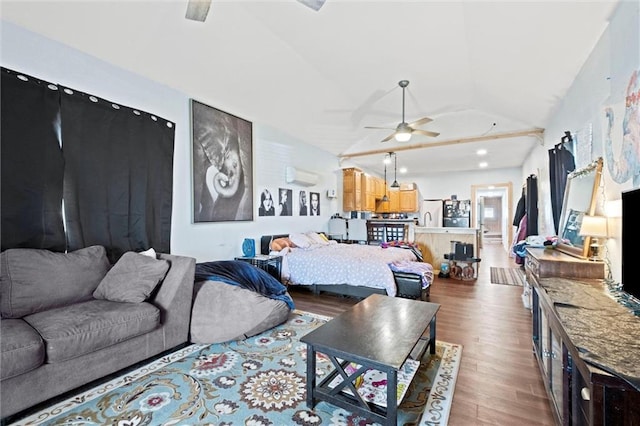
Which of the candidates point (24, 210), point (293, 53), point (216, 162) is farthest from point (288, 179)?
point (24, 210)

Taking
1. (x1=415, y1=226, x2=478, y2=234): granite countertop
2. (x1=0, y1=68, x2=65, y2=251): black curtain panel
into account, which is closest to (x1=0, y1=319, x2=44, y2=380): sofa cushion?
(x1=0, y1=68, x2=65, y2=251): black curtain panel

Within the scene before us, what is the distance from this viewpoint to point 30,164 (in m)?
2.38

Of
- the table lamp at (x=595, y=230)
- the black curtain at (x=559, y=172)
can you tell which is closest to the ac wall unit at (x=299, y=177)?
the black curtain at (x=559, y=172)

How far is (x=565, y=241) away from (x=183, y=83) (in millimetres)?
4601

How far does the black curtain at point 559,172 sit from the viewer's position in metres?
3.22

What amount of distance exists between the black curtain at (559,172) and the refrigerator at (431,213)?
5275 mm

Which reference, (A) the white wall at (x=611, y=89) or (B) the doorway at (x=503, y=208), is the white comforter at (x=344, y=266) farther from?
(B) the doorway at (x=503, y=208)

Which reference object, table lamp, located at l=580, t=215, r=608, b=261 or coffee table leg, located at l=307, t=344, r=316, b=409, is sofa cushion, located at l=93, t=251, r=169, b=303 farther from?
table lamp, located at l=580, t=215, r=608, b=261

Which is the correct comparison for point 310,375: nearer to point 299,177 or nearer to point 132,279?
point 132,279

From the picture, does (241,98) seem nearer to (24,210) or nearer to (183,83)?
(183,83)

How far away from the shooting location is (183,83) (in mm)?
3482

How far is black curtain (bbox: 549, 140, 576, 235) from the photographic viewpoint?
322 centimetres

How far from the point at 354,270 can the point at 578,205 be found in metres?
2.53

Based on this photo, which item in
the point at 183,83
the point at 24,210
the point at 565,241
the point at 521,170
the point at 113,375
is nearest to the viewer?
the point at 113,375
